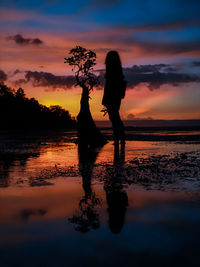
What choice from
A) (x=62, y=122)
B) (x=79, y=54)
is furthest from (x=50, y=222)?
(x=62, y=122)

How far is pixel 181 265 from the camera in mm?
1943

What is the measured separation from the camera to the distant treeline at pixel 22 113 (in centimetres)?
4853

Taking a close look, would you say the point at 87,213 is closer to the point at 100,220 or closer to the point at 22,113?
the point at 100,220

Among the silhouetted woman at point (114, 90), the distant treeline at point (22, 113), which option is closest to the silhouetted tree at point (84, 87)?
the silhouetted woman at point (114, 90)

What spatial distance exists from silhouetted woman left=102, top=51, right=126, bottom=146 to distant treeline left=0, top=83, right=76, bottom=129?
1445 inches

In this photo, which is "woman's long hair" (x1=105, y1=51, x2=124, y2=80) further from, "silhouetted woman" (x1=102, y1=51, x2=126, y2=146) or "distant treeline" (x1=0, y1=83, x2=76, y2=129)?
"distant treeline" (x1=0, y1=83, x2=76, y2=129)

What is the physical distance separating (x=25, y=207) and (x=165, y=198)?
4.72ft

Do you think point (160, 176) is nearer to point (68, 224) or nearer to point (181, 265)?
point (68, 224)

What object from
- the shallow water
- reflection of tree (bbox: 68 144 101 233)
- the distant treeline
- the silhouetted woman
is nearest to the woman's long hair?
the silhouetted woman

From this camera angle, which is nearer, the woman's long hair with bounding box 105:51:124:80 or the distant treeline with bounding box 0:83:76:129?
the woman's long hair with bounding box 105:51:124:80

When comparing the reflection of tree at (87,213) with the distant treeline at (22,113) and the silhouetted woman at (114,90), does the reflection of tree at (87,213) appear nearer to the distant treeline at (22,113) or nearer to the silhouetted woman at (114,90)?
the silhouetted woman at (114,90)

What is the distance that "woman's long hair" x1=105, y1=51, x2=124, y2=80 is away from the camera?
11812mm

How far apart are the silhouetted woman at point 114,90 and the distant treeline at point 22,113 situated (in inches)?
1445

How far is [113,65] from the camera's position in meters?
11.8
